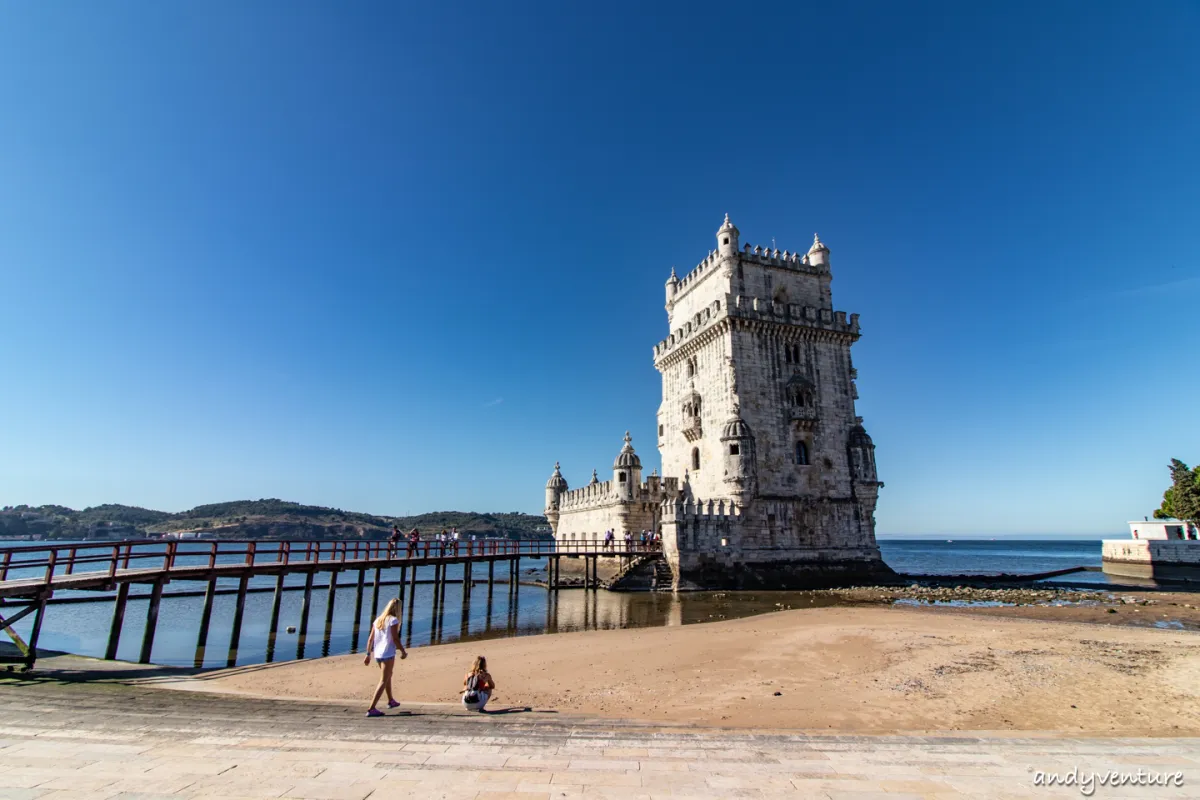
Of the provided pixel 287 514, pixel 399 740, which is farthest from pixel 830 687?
pixel 287 514

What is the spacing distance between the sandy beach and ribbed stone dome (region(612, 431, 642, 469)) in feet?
64.9

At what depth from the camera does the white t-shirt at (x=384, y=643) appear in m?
8.43

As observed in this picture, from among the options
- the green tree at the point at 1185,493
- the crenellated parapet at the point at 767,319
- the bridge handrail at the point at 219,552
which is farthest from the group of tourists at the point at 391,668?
the green tree at the point at 1185,493

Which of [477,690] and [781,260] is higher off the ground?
[781,260]

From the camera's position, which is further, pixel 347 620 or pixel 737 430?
pixel 737 430

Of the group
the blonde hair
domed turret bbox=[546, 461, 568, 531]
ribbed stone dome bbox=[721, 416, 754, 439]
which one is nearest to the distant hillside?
domed turret bbox=[546, 461, 568, 531]

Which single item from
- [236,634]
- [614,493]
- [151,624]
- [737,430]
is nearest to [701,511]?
[737,430]

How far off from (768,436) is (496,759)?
101ft

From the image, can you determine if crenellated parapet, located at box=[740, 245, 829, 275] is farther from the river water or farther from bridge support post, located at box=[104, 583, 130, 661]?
bridge support post, located at box=[104, 583, 130, 661]

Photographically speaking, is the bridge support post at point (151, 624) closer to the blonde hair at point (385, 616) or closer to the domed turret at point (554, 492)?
the blonde hair at point (385, 616)

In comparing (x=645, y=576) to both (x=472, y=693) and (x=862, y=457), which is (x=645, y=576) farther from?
(x=472, y=693)

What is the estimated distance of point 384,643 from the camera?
848 centimetres

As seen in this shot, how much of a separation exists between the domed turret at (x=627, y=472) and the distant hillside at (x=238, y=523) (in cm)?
8661

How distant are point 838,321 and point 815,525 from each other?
1355 cm
